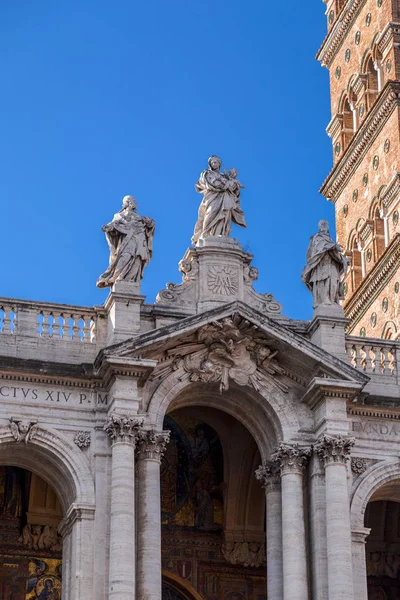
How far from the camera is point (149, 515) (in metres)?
29.6

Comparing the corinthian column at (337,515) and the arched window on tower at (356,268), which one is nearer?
the corinthian column at (337,515)

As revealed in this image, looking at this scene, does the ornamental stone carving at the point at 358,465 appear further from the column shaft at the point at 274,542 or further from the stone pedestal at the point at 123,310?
the stone pedestal at the point at 123,310

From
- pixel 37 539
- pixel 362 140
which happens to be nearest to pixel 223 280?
pixel 37 539

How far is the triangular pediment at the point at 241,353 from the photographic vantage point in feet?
101

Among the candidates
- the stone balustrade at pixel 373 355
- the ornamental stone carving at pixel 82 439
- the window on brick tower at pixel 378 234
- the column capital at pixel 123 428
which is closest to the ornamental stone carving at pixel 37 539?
the ornamental stone carving at pixel 82 439

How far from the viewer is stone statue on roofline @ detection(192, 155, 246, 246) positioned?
3259cm

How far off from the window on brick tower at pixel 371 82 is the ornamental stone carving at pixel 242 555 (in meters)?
15.4

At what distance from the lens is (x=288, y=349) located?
31.1 meters

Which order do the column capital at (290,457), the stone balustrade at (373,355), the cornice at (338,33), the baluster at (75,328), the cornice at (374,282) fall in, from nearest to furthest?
1. the column capital at (290,457)
2. the baluster at (75,328)
3. the stone balustrade at (373,355)
4. the cornice at (374,282)
5. the cornice at (338,33)

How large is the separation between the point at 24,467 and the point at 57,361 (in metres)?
2.06

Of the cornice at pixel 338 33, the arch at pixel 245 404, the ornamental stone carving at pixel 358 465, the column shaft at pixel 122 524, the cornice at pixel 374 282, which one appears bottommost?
the column shaft at pixel 122 524

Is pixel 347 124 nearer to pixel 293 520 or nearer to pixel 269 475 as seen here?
pixel 269 475

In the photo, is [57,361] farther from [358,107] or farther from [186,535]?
[358,107]

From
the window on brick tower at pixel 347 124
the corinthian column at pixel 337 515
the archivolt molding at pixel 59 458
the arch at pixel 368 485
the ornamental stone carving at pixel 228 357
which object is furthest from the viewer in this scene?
the window on brick tower at pixel 347 124
